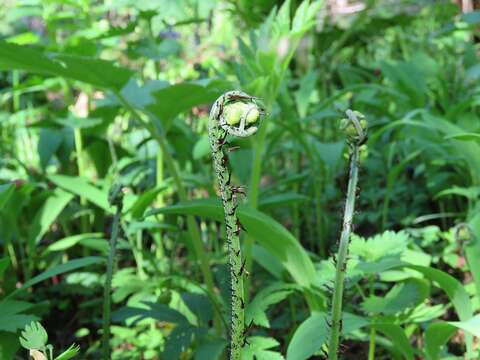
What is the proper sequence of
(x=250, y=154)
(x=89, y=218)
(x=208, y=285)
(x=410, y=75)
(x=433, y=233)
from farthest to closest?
(x=410, y=75) < (x=89, y=218) < (x=250, y=154) < (x=433, y=233) < (x=208, y=285)

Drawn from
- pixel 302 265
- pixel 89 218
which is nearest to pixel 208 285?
pixel 302 265

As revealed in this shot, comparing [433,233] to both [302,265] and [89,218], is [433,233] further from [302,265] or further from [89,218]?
[89,218]

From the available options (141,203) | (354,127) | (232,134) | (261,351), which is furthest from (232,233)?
(141,203)

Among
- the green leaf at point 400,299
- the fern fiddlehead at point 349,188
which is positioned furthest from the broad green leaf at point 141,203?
the fern fiddlehead at point 349,188

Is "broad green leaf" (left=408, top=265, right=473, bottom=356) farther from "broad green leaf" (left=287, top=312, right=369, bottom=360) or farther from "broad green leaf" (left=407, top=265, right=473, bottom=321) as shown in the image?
"broad green leaf" (left=287, top=312, right=369, bottom=360)

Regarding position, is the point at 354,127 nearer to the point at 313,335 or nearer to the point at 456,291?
the point at 313,335

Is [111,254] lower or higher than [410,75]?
lower
